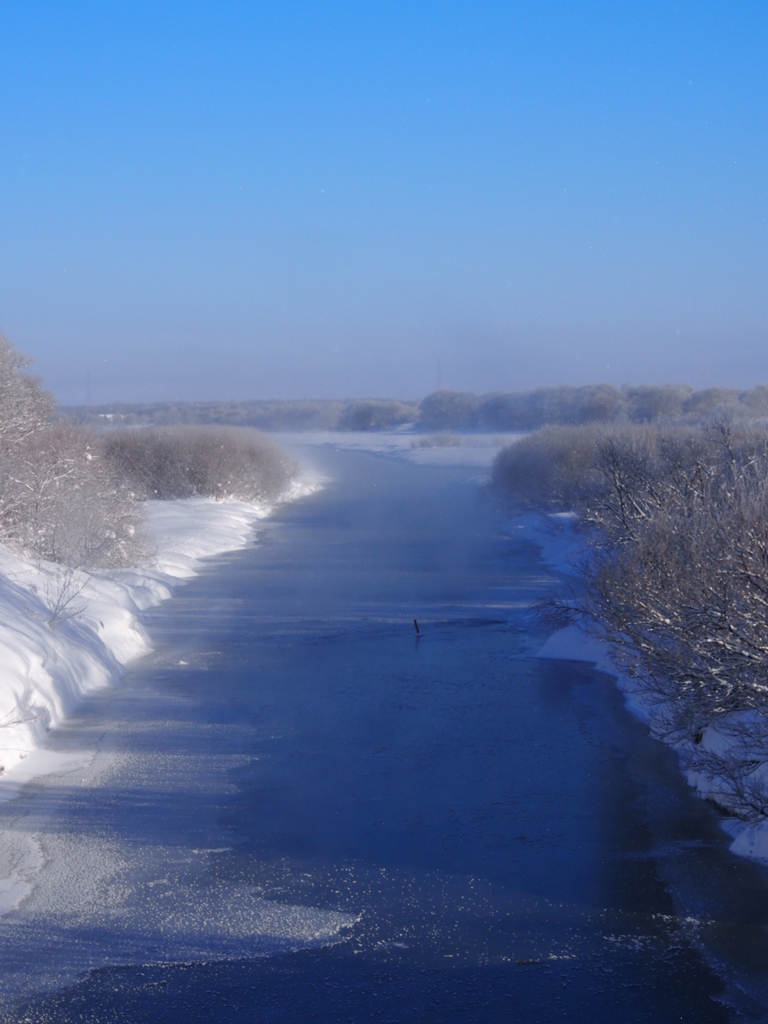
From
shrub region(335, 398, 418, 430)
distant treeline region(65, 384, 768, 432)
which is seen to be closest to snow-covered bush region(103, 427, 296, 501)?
distant treeline region(65, 384, 768, 432)

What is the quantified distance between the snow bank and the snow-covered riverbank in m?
6.43

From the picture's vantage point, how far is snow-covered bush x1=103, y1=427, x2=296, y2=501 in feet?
128

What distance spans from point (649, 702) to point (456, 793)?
3.10 metres

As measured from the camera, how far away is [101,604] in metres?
15.5

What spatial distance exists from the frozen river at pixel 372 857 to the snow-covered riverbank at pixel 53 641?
0.37 meters

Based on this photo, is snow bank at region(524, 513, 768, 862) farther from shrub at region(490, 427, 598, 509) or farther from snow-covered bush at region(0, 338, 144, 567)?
shrub at region(490, 427, 598, 509)

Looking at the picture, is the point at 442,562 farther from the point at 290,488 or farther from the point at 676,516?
the point at 290,488

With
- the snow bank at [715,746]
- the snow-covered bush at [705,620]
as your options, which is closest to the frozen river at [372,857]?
the snow bank at [715,746]

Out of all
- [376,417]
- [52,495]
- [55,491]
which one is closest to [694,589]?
[52,495]

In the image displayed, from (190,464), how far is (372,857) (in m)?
33.2

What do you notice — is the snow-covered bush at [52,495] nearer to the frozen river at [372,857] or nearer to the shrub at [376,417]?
the frozen river at [372,857]

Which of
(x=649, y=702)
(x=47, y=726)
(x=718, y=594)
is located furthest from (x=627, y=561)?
(x=47, y=726)

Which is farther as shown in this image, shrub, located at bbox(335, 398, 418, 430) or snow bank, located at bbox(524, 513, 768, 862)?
shrub, located at bbox(335, 398, 418, 430)

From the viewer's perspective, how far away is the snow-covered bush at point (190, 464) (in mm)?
39031
